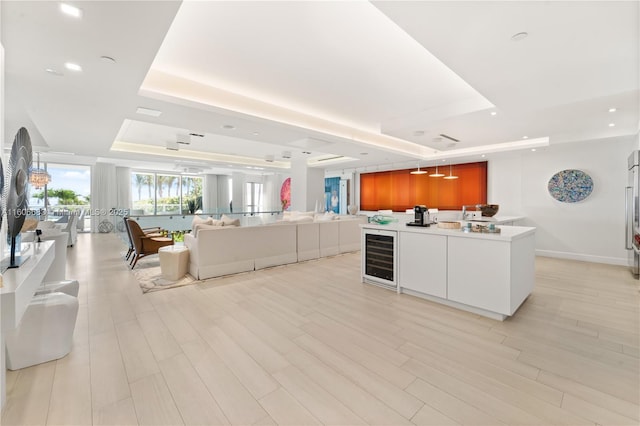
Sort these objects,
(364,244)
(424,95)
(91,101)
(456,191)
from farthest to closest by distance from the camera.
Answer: (456,191) → (364,244) → (424,95) → (91,101)

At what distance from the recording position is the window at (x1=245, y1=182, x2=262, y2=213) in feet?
47.3

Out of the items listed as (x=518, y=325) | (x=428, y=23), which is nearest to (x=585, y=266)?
(x=518, y=325)

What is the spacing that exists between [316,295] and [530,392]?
235 centimetres

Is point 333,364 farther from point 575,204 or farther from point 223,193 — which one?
point 223,193

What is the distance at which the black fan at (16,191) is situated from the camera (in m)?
1.80

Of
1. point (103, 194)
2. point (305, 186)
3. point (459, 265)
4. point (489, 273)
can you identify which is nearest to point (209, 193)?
point (103, 194)

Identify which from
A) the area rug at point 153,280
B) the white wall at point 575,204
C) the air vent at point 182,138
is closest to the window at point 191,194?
the air vent at point 182,138

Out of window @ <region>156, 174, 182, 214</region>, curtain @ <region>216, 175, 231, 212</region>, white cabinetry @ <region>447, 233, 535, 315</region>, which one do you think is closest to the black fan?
white cabinetry @ <region>447, 233, 535, 315</region>

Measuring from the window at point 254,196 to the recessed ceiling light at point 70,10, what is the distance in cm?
1254

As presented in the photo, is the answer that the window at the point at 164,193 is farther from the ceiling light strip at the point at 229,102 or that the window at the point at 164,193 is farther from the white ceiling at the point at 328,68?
the ceiling light strip at the point at 229,102

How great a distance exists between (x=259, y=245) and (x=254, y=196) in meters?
10.0

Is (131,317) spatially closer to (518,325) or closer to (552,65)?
(518,325)

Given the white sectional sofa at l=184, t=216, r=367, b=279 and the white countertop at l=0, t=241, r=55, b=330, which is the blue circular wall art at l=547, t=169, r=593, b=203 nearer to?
the white sectional sofa at l=184, t=216, r=367, b=279

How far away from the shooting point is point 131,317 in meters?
2.96
